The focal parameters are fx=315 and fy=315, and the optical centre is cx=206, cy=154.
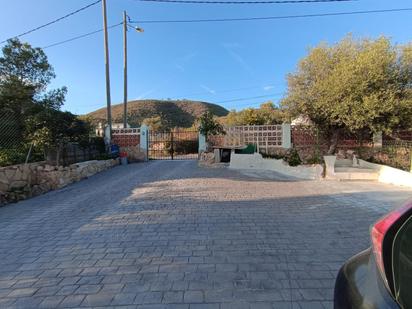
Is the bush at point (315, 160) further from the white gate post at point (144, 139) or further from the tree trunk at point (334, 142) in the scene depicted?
the white gate post at point (144, 139)

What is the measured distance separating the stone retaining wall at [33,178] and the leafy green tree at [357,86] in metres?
8.73

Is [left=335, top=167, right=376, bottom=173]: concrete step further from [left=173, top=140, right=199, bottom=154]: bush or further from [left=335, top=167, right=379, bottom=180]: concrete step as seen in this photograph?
[left=173, top=140, right=199, bottom=154]: bush

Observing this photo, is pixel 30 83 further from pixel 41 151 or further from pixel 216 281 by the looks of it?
pixel 216 281

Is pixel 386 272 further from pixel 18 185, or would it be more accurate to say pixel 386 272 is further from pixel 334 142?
pixel 334 142

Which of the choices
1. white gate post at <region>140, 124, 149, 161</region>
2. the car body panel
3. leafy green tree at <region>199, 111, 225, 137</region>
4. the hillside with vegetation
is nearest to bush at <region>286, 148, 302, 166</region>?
leafy green tree at <region>199, 111, 225, 137</region>

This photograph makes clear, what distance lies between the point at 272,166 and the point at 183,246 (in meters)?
8.72

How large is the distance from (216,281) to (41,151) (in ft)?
27.9

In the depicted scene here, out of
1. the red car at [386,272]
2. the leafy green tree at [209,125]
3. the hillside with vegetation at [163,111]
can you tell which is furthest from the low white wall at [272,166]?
the hillside with vegetation at [163,111]

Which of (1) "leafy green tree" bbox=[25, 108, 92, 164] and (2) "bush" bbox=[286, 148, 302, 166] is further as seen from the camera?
(2) "bush" bbox=[286, 148, 302, 166]

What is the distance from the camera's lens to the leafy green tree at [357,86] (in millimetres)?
10719

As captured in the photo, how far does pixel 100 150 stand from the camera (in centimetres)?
1577

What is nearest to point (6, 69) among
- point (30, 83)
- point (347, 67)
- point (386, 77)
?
point (30, 83)

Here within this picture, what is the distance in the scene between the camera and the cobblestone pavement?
3.05m

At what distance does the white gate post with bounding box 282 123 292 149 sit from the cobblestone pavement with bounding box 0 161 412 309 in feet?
21.8
